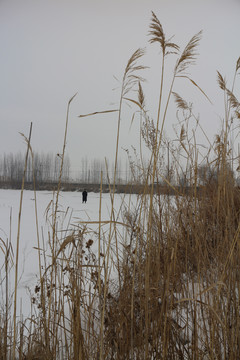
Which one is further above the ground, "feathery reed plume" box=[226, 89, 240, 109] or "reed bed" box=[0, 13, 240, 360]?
"feathery reed plume" box=[226, 89, 240, 109]

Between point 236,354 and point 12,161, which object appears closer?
point 236,354

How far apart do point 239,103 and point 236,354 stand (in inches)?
57.7

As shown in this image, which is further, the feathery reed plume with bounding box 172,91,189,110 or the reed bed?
the feathery reed plume with bounding box 172,91,189,110

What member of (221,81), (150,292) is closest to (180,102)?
(221,81)

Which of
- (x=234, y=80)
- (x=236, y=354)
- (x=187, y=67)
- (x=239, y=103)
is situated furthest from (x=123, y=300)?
(x=239, y=103)

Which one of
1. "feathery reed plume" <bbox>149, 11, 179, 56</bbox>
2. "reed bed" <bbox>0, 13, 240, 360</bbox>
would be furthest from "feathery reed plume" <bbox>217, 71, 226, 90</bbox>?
"feathery reed plume" <bbox>149, 11, 179, 56</bbox>

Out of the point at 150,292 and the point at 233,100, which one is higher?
the point at 233,100

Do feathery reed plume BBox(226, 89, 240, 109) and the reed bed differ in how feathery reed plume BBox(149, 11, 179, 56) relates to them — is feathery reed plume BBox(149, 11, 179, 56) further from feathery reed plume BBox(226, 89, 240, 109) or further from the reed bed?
feathery reed plume BBox(226, 89, 240, 109)

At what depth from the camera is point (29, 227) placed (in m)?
8.93

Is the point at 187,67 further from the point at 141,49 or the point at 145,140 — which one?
the point at 145,140

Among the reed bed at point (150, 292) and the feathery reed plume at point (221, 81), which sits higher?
the feathery reed plume at point (221, 81)

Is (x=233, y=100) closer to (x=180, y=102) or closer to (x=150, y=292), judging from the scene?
(x=180, y=102)

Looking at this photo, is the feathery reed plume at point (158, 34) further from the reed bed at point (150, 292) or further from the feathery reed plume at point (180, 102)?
the feathery reed plume at point (180, 102)

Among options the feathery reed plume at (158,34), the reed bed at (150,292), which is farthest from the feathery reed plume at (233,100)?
the feathery reed plume at (158,34)
